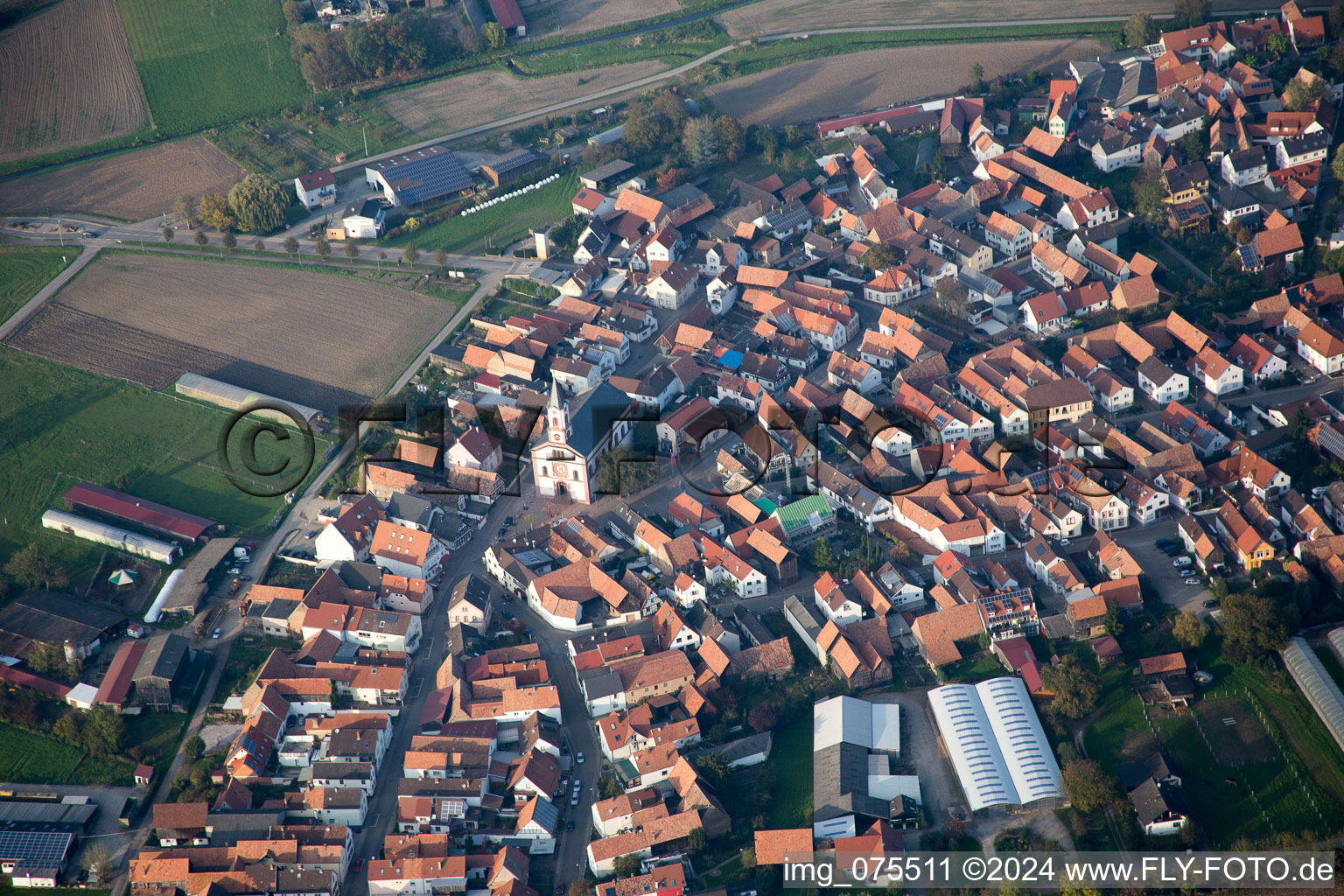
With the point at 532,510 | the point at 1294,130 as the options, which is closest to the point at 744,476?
the point at 532,510

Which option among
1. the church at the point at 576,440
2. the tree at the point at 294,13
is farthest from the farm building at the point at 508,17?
the church at the point at 576,440

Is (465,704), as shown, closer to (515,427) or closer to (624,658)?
(624,658)

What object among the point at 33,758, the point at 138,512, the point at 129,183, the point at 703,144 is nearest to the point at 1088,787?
the point at 33,758

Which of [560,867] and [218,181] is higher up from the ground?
[218,181]

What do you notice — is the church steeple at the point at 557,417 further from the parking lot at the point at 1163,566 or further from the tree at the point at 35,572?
the parking lot at the point at 1163,566

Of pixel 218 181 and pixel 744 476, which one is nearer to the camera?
pixel 744 476

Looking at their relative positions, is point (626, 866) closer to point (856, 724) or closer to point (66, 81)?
point (856, 724)

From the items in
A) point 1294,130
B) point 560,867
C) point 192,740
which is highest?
point 1294,130
